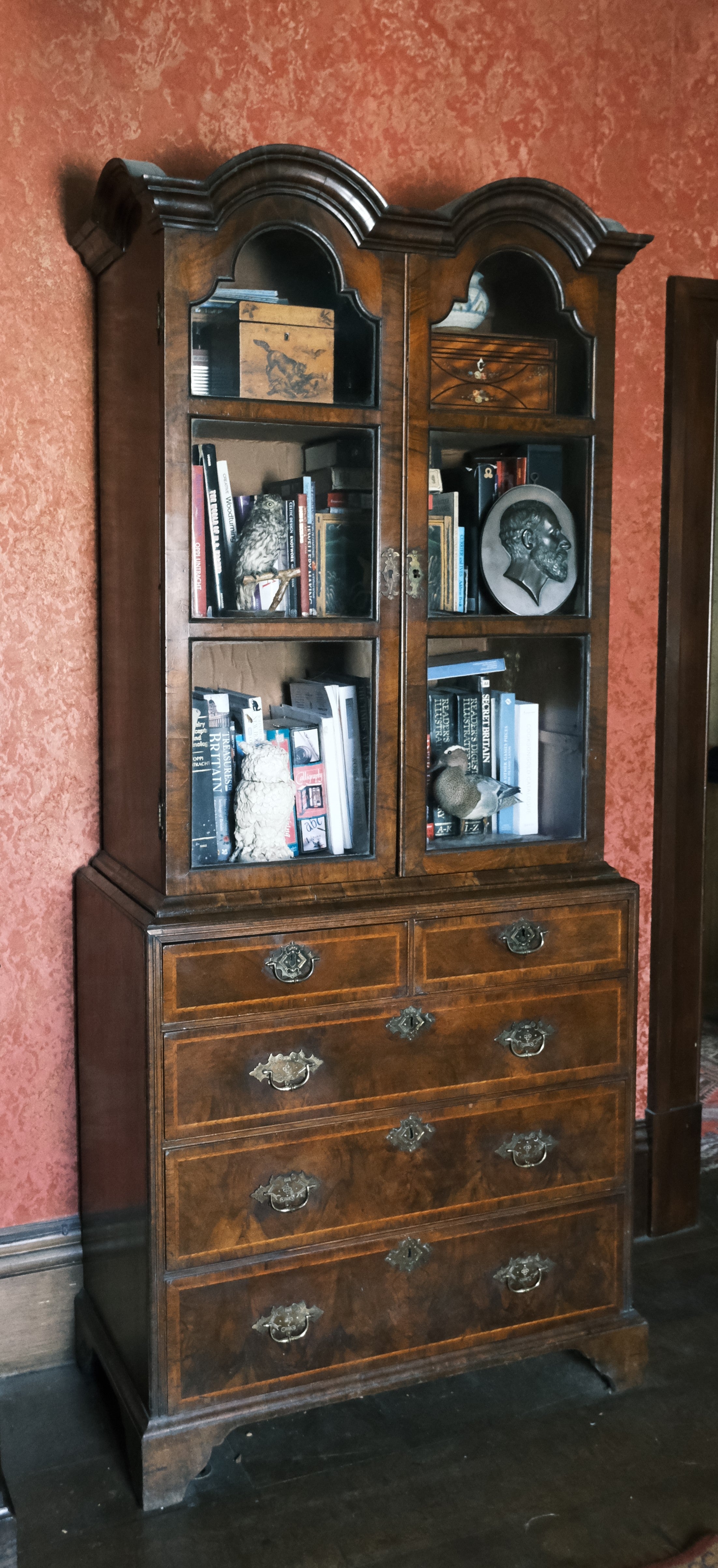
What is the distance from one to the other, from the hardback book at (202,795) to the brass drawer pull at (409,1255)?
73 centimetres

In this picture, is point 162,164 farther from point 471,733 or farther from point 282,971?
point 282,971

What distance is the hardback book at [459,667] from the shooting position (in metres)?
2.21

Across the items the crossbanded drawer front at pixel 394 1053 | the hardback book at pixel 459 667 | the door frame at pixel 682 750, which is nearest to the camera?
the crossbanded drawer front at pixel 394 1053

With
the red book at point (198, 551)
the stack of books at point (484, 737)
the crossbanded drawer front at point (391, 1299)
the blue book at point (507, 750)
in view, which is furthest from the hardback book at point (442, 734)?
the crossbanded drawer front at point (391, 1299)

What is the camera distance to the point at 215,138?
2336 mm

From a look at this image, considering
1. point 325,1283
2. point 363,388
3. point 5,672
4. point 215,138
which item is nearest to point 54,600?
point 5,672

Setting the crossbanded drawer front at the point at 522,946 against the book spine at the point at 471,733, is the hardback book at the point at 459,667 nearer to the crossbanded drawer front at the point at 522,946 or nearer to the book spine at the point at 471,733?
the book spine at the point at 471,733

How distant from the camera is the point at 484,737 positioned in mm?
2309

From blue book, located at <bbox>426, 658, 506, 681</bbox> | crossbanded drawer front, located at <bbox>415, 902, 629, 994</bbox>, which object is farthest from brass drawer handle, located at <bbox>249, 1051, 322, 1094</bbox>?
blue book, located at <bbox>426, 658, 506, 681</bbox>

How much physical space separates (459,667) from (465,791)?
0.22 m

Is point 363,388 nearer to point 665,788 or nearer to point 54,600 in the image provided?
point 54,600

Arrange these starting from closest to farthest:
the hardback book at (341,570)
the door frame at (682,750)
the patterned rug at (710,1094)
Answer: the hardback book at (341,570), the door frame at (682,750), the patterned rug at (710,1094)

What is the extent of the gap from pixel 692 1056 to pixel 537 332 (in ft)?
5.62

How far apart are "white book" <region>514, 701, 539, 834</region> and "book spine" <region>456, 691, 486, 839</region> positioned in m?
0.07
